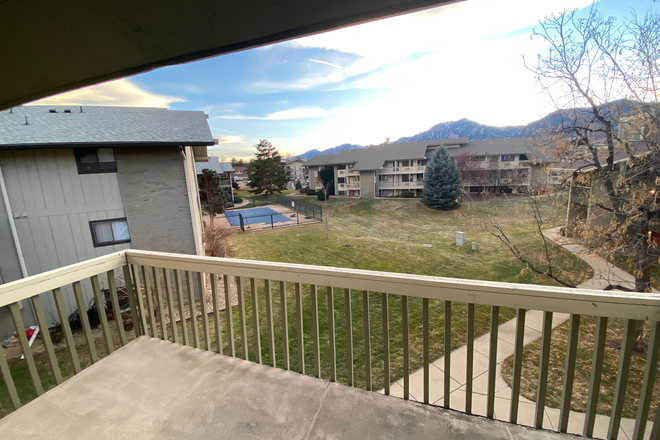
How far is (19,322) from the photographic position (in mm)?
1874

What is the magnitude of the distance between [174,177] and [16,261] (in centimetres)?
354

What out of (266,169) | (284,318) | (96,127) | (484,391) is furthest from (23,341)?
(266,169)

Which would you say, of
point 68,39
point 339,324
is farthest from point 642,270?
point 68,39

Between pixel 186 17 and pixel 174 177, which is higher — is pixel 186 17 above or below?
above

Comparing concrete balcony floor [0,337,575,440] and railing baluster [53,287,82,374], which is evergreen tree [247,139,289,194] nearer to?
railing baluster [53,287,82,374]

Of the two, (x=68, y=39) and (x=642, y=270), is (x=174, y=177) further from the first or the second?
(x=642, y=270)

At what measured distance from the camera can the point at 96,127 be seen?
271 inches

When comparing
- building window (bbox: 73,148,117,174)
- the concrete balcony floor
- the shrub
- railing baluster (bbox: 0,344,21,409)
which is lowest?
the shrub

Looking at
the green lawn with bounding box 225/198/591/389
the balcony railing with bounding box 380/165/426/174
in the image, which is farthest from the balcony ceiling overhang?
the balcony railing with bounding box 380/165/426/174

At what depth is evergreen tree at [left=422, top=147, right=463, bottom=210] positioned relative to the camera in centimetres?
2098

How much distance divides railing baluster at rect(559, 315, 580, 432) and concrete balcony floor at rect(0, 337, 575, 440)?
12 centimetres

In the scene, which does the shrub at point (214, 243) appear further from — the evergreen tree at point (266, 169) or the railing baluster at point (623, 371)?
the evergreen tree at point (266, 169)

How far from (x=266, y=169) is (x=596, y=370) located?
36.8 meters

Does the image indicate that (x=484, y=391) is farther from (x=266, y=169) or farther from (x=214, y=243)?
(x=266, y=169)
